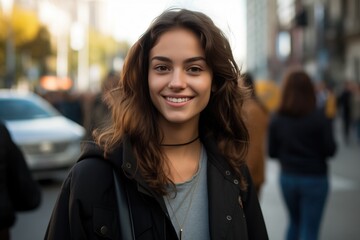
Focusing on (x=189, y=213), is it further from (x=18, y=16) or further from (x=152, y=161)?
(x=18, y=16)

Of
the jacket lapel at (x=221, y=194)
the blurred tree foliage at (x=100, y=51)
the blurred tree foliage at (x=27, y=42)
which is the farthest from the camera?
the blurred tree foliage at (x=100, y=51)

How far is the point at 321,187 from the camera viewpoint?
5.16m

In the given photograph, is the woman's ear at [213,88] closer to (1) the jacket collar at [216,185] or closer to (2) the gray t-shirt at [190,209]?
(1) the jacket collar at [216,185]

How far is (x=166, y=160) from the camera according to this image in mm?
2273

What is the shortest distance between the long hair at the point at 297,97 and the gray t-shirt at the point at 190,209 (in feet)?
9.91

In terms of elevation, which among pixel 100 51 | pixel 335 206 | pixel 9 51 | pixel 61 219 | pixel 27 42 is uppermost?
pixel 27 42

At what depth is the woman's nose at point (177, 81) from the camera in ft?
7.14

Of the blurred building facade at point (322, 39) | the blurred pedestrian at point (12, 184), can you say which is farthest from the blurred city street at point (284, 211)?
the blurred building facade at point (322, 39)

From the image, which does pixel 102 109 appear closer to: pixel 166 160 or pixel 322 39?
pixel 166 160

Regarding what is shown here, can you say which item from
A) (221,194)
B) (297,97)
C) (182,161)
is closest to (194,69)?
(182,161)

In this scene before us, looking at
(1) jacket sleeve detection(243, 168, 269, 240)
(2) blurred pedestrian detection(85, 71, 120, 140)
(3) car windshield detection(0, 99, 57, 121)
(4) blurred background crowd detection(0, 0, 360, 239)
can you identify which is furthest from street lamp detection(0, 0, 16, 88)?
(1) jacket sleeve detection(243, 168, 269, 240)

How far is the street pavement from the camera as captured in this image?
271 inches

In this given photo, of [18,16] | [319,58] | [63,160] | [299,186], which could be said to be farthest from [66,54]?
[299,186]

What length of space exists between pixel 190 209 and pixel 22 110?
1011 centimetres
